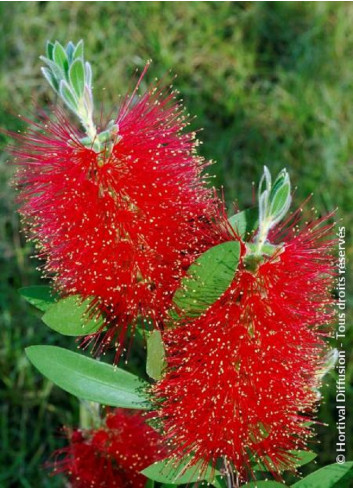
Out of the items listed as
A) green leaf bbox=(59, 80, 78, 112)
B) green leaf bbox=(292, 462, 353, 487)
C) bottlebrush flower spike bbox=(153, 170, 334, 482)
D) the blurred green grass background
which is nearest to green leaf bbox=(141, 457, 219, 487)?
bottlebrush flower spike bbox=(153, 170, 334, 482)

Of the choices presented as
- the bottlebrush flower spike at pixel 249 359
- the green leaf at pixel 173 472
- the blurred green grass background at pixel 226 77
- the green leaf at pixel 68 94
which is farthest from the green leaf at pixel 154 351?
the blurred green grass background at pixel 226 77

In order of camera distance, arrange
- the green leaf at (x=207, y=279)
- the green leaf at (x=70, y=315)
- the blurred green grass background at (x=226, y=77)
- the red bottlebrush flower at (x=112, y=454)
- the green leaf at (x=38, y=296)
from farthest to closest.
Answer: the blurred green grass background at (x=226, y=77), the red bottlebrush flower at (x=112, y=454), the green leaf at (x=38, y=296), the green leaf at (x=70, y=315), the green leaf at (x=207, y=279)

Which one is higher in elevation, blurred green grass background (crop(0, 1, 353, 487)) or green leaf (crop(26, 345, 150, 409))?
blurred green grass background (crop(0, 1, 353, 487))

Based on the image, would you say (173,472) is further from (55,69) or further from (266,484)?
(55,69)

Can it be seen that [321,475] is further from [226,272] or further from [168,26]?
[168,26]

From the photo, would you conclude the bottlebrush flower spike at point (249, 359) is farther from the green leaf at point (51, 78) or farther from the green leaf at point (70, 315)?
the green leaf at point (51, 78)

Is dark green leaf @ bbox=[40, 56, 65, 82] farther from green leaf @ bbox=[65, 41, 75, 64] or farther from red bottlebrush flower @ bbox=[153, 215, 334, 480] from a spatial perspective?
red bottlebrush flower @ bbox=[153, 215, 334, 480]

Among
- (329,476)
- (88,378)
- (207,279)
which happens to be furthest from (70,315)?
(329,476)
